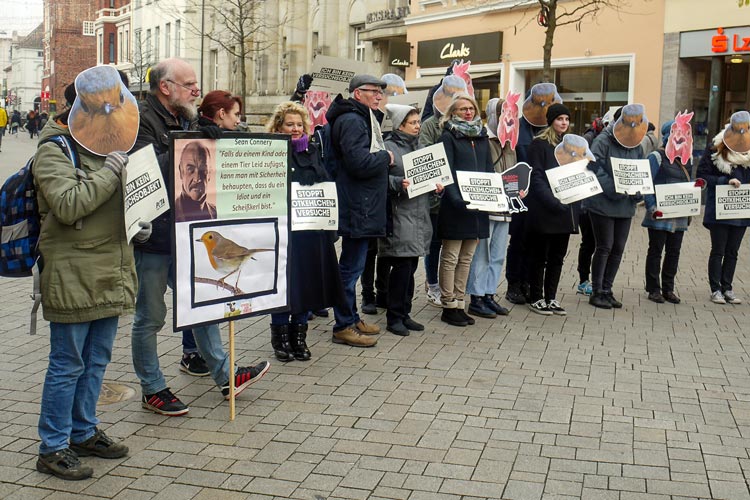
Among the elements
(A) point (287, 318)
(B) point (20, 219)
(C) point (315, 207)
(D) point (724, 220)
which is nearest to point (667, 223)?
(D) point (724, 220)

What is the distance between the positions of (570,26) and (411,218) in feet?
59.0

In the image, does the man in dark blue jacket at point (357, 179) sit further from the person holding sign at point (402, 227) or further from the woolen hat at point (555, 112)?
the woolen hat at point (555, 112)

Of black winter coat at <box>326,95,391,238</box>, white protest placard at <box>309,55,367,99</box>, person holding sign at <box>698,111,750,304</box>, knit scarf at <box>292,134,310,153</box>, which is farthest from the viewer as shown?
white protest placard at <box>309,55,367,99</box>

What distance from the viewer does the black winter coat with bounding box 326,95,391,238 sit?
696 cm

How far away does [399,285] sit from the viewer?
25.2ft

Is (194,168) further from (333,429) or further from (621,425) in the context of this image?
(621,425)

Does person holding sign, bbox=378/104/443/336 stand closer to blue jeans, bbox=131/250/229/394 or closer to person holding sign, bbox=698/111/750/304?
blue jeans, bbox=131/250/229/394

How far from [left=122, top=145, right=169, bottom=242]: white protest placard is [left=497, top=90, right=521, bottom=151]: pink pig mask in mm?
4492

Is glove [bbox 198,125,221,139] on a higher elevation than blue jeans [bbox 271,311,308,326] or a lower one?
higher

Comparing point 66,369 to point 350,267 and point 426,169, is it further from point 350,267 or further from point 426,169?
point 426,169

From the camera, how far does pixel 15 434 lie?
16.5ft

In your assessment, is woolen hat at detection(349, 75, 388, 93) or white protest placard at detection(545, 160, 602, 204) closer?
woolen hat at detection(349, 75, 388, 93)

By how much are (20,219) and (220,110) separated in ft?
6.25

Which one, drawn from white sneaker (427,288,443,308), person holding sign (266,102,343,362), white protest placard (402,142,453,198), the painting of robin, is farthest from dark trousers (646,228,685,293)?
the painting of robin
